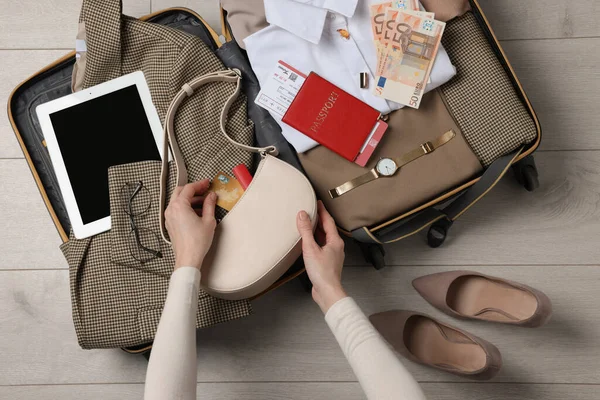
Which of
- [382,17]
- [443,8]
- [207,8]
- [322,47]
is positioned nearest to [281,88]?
[322,47]

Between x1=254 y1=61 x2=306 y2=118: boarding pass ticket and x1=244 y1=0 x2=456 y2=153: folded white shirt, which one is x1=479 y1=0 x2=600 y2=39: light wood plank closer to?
x1=244 y1=0 x2=456 y2=153: folded white shirt

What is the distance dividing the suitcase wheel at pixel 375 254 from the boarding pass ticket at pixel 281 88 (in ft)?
1.13

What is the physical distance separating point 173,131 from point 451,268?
0.67 m

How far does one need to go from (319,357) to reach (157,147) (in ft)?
1.86

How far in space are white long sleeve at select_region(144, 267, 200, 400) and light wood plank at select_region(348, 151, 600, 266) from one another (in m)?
0.46

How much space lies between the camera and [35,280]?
43.4 inches

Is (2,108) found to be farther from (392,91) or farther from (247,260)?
(392,91)

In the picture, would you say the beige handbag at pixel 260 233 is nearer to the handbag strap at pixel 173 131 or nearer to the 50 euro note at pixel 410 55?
the handbag strap at pixel 173 131

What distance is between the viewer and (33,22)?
3.76ft

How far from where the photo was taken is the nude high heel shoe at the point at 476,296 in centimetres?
103

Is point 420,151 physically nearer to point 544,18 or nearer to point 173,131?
point 173,131

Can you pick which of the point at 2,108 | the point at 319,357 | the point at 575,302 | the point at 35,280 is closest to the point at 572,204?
the point at 575,302

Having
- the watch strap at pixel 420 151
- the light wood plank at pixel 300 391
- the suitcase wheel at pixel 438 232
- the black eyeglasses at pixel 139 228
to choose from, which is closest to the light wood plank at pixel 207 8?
the black eyeglasses at pixel 139 228

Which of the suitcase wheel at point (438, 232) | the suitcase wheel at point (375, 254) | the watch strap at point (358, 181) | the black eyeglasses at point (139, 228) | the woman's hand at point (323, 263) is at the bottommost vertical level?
the suitcase wheel at point (375, 254)
